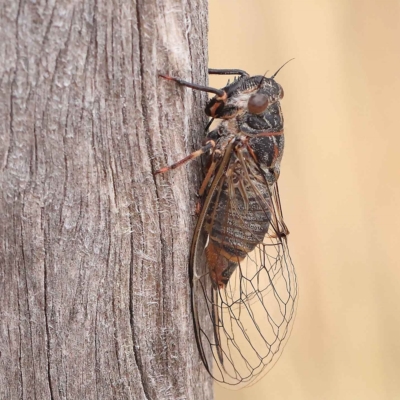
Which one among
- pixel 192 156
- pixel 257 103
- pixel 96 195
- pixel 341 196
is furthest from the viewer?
pixel 341 196

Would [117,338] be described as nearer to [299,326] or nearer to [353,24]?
[299,326]

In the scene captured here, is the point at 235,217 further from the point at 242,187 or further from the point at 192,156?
the point at 192,156

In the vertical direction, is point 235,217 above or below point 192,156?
below

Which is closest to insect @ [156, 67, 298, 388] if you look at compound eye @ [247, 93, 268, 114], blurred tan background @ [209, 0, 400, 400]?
compound eye @ [247, 93, 268, 114]

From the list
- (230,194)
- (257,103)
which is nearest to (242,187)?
(230,194)

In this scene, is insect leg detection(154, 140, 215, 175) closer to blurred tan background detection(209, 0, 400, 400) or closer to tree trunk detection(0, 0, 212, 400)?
tree trunk detection(0, 0, 212, 400)
